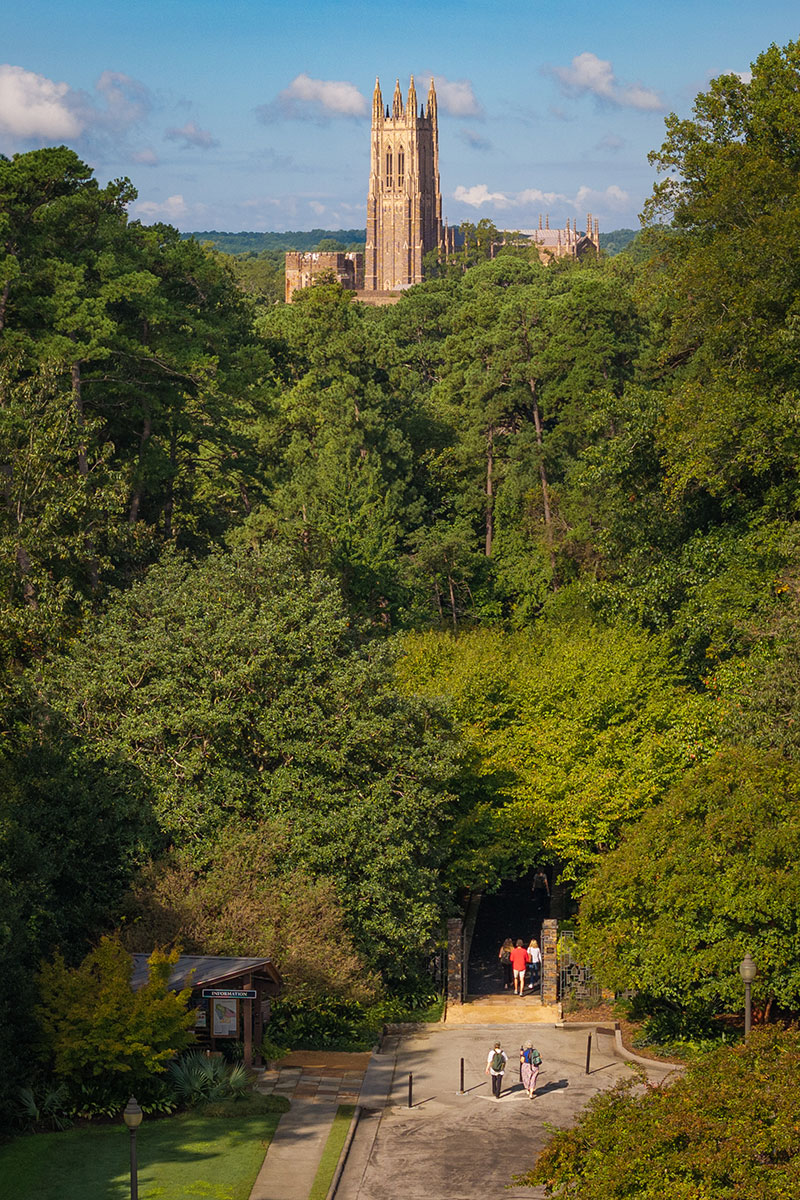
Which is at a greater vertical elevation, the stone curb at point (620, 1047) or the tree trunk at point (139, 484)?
the tree trunk at point (139, 484)

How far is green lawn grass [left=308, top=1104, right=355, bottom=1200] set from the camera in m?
20.8

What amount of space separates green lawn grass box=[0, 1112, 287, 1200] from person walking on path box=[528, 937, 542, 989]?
9900 mm

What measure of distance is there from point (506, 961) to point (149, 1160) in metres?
13.4

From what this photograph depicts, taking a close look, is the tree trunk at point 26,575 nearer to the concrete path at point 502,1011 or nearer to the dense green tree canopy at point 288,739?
the dense green tree canopy at point 288,739

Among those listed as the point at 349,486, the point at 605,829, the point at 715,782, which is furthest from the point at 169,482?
the point at 715,782

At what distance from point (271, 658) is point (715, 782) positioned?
9.39m

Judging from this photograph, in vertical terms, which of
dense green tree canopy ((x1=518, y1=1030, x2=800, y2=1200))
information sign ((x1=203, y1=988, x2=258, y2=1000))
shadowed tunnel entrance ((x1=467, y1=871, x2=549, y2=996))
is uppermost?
dense green tree canopy ((x1=518, y1=1030, x2=800, y2=1200))

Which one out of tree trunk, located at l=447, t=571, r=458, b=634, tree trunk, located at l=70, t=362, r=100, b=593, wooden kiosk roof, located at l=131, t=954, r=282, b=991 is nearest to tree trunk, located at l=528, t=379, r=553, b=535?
tree trunk, located at l=447, t=571, r=458, b=634

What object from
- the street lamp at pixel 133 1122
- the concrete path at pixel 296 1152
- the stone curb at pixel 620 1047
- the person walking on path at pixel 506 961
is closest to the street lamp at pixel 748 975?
the stone curb at pixel 620 1047

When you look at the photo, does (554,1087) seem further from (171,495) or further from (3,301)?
(171,495)

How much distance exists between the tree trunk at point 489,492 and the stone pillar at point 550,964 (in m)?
29.4

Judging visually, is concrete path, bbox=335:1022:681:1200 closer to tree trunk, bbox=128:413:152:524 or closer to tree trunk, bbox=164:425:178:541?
tree trunk, bbox=128:413:152:524

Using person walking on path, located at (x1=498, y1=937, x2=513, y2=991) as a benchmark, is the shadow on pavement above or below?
above

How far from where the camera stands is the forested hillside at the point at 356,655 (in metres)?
26.7
